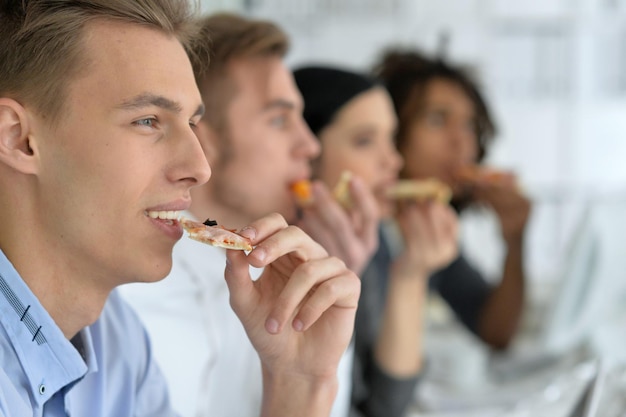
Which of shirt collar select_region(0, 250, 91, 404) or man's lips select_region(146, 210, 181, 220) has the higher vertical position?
man's lips select_region(146, 210, 181, 220)

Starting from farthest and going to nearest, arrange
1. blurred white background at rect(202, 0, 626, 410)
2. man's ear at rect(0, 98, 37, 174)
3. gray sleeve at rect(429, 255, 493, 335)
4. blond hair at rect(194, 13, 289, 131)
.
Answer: blurred white background at rect(202, 0, 626, 410) < gray sleeve at rect(429, 255, 493, 335) < blond hair at rect(194, 13, 289, 131) < man's ear at rect(0, 98, 37, 174)

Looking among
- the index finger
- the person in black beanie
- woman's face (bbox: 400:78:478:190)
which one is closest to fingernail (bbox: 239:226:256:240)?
the index finger

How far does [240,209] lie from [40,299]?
2.11 feet

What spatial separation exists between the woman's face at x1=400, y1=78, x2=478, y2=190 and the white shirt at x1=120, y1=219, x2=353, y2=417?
993mm

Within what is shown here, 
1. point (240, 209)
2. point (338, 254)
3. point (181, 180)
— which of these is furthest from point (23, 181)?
point (338, 254)

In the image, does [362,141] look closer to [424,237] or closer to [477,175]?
[424,237]

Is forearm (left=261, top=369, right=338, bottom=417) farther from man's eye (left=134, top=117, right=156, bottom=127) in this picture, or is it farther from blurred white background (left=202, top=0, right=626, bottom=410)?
blurred white background (left=202, top=0, right=626, bottom=410)

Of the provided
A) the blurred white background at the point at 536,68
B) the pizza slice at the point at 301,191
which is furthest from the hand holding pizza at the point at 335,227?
the blurred white background at the point at 536,68

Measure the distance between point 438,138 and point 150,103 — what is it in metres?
1.50

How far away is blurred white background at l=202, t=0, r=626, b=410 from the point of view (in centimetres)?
344

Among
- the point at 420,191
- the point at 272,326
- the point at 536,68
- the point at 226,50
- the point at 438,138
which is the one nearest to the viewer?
the point at 272,326

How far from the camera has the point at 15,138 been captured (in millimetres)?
853

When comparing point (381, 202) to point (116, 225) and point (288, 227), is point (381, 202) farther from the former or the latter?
point (116, 225)

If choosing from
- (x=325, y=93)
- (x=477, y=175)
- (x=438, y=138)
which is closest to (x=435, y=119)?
(x=438, y=138)
